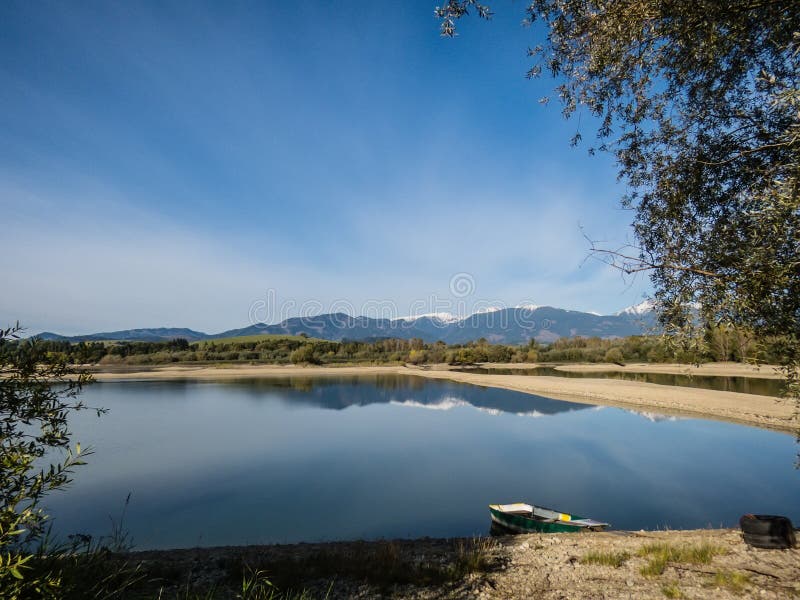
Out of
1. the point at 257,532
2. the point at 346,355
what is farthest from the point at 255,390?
the point at 346,355

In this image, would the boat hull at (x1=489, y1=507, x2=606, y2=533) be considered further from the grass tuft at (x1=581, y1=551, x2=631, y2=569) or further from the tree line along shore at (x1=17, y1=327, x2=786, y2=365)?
the tree line along shore at (x1=17, y1=327, x2=786, y2=365)

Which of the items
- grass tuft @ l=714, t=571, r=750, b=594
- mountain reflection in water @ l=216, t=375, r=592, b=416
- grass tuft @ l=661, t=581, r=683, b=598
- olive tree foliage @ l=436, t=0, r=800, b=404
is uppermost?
olive tree foliage @ l=436, t=0, r=800, b=404

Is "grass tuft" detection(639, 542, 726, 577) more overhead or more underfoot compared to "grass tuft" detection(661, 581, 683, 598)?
more underfoot

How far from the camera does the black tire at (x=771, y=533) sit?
7867 mm

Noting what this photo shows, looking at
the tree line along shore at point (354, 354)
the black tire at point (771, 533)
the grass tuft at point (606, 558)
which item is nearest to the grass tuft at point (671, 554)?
the grass tuft at point (606, 558)

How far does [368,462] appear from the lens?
22.5 metres

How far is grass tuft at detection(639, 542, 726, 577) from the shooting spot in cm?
718

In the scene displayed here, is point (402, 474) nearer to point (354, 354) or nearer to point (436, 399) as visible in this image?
point (436, 399)

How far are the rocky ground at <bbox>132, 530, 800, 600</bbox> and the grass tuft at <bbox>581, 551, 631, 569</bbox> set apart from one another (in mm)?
18

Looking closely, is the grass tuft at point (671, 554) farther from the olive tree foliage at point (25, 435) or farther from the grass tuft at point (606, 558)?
the olive tree foliage at point (25, 435)

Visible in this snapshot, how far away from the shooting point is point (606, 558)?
25.6ft

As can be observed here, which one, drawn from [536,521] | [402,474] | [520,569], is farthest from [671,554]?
[402,474]

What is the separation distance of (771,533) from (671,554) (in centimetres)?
211

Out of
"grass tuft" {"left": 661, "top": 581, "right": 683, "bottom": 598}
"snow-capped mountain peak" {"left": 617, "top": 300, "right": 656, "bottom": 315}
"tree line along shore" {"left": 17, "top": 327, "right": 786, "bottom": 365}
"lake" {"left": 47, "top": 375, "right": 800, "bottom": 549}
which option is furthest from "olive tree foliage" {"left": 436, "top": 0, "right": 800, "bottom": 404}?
"tree line along shore" {"left": 17, "top": 327, "right": 786, "bottom": 365}
